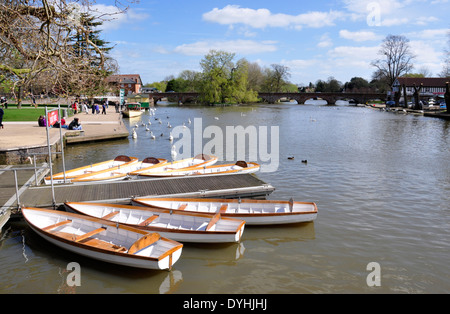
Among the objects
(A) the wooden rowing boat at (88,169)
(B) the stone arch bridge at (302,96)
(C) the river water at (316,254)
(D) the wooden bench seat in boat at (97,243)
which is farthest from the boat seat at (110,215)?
(B) the stone arch bridge at (302,96)

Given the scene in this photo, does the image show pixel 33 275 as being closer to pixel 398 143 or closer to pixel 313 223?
pixel 313 223

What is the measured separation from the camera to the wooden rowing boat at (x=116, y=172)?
14890mm

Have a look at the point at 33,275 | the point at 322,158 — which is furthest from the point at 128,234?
the point at 322,158

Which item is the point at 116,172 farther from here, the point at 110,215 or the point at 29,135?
the point at 29,135

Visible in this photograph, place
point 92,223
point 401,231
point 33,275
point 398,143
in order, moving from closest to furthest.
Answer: point 33,275
point 92,223
point 401,231
point 398,143

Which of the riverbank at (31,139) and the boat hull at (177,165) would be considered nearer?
the boat hull at (177,165)

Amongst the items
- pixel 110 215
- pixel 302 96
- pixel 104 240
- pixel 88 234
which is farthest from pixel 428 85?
pixel 88 234

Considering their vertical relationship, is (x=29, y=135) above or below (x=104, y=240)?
above

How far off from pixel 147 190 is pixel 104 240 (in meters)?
4.08

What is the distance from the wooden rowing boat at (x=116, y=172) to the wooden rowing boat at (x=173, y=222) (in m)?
3.54

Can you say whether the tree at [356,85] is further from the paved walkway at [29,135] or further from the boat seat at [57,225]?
the boat seat at [57,225]

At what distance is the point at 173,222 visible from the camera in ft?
36.0

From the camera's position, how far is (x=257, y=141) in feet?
102

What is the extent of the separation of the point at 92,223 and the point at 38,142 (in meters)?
12.1
